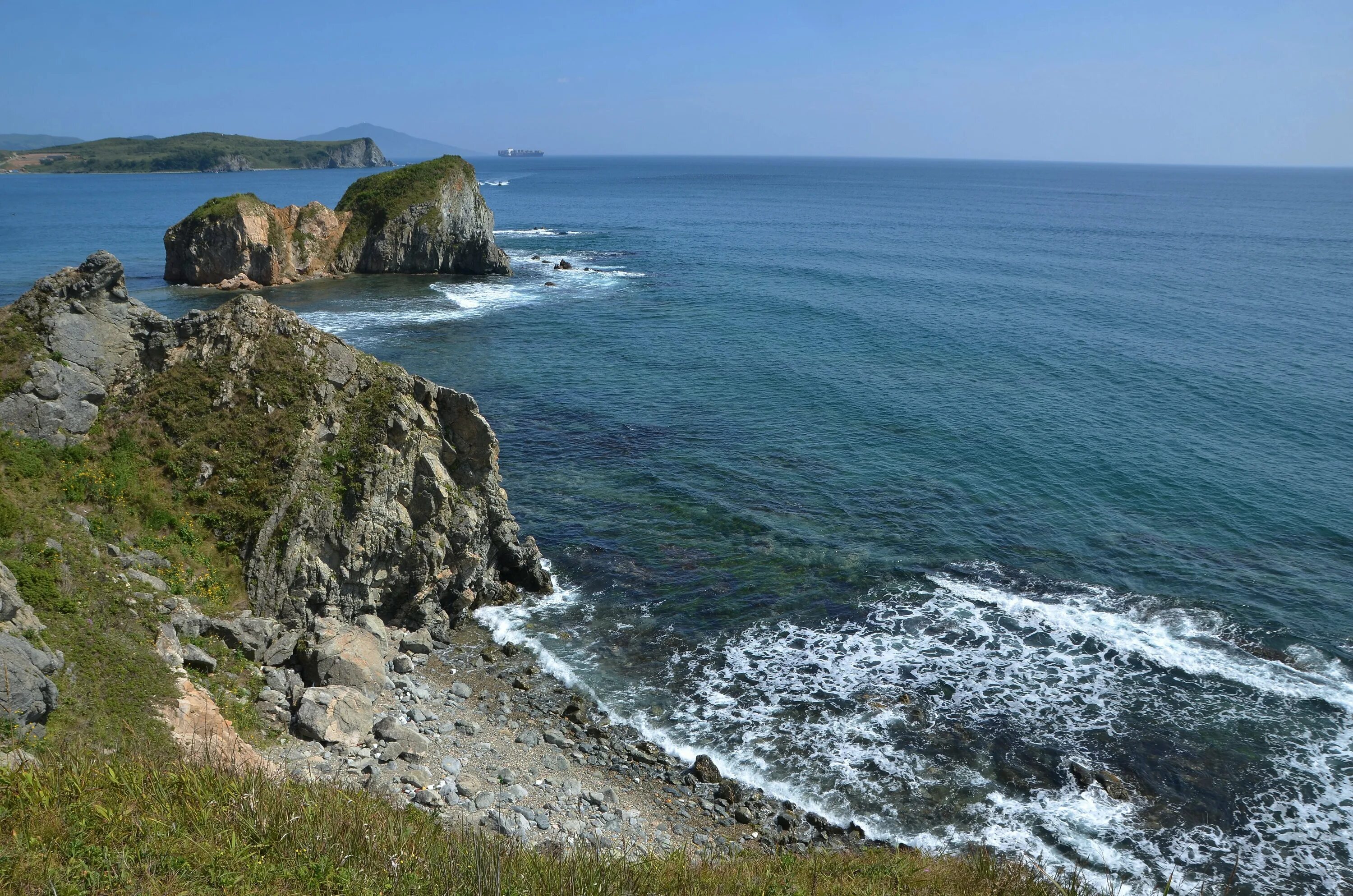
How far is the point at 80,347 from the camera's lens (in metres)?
25.5

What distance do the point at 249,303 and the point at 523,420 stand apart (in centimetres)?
2056

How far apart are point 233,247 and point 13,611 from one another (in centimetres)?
7487

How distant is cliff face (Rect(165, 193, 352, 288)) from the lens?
264ft

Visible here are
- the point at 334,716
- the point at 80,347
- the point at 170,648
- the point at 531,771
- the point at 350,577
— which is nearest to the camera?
the point at 170,648

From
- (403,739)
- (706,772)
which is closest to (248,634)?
(403,739)

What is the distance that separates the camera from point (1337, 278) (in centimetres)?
8656

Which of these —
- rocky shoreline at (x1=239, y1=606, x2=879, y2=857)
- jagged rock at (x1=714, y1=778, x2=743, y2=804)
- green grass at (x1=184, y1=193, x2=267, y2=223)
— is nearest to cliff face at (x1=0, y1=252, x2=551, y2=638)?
rocky shoreline at (x1=239, y1=606, x2=879, y2=857)

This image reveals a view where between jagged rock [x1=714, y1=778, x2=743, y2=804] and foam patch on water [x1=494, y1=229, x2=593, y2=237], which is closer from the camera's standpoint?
jagged rock [x1=714, y1=778, x2=743, y2=804]

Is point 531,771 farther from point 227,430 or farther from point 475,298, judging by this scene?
point 475,298

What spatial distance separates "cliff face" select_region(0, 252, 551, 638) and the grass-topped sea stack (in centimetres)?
6085

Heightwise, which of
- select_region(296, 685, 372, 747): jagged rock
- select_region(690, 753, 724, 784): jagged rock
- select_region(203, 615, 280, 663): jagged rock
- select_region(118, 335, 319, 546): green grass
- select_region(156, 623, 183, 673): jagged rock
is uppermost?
select_region(118, 335, 319, 546): green grass

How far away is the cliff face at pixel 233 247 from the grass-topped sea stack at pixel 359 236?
0.29 ft

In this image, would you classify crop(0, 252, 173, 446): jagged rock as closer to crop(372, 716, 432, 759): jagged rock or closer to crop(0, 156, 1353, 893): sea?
crop(372, 716, 432, 759): jagged rock

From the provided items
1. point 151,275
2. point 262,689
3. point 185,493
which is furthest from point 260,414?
point 151,275
